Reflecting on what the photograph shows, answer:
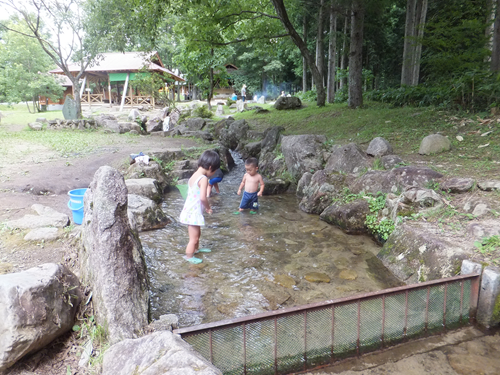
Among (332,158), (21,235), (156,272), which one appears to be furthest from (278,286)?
(332,158)

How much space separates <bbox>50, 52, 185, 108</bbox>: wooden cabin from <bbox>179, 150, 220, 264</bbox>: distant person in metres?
24.8

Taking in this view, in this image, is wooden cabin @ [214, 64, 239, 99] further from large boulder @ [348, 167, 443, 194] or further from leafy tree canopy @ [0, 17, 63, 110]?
large boulder @ [348, 167, 443, 194]

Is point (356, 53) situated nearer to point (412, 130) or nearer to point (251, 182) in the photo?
point (412, 130)

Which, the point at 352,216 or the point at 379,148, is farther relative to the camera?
the point at 379,148

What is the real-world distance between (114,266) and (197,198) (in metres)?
2.14

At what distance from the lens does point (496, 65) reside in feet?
33.9

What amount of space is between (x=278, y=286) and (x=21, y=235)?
3.44 metres

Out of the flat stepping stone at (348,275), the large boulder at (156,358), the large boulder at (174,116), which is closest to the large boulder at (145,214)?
the flat stepping stone at (348,275)

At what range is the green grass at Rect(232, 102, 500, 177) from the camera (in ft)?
22.3

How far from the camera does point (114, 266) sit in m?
2.81

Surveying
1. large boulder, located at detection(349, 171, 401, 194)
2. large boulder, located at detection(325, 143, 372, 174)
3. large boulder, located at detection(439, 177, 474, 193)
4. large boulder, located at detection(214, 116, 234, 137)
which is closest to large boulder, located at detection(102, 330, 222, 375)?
large boulder, located at detection(439, 177, 474, 193)

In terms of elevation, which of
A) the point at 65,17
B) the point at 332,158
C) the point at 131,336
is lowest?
the point at 131,336

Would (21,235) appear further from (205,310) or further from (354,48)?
(354,48)

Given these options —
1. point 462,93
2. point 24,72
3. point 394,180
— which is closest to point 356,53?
point 462,93
